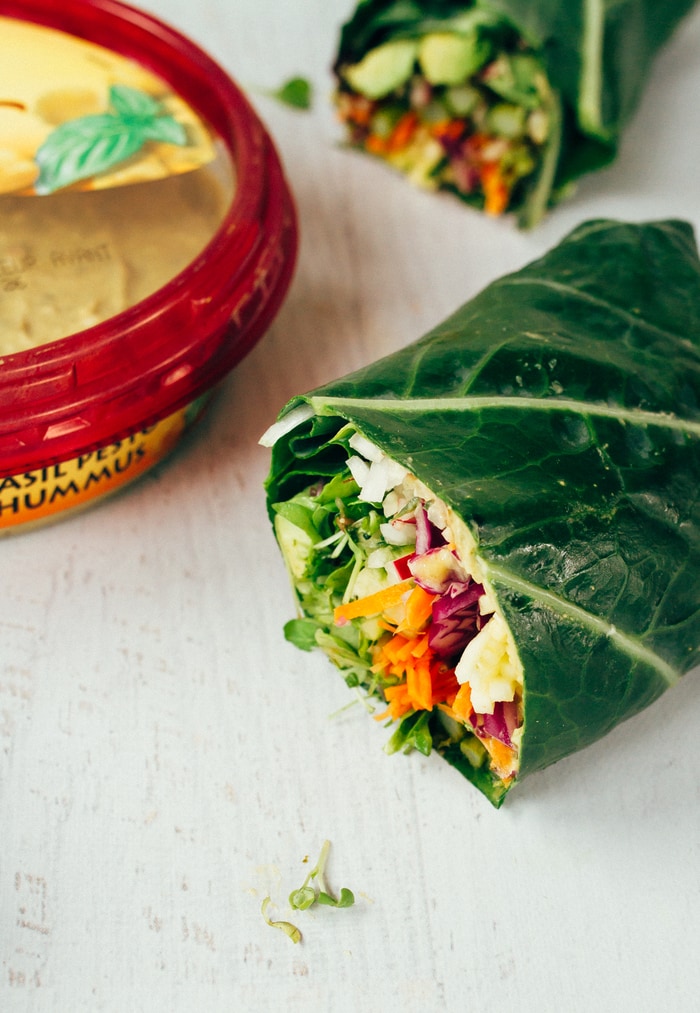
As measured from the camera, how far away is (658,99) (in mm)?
3850

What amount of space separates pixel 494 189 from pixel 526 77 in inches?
12.8

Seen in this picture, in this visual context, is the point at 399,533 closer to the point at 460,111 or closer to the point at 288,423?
the point at 288,423

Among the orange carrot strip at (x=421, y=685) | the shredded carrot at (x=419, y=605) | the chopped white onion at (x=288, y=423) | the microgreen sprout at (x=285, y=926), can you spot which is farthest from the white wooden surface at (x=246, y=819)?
the chopped white onion at (x=288, y=423)

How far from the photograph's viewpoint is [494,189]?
11.0 ft

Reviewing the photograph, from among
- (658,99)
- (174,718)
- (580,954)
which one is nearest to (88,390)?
(174,718)

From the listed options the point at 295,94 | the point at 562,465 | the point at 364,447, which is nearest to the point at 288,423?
the point at 364,447

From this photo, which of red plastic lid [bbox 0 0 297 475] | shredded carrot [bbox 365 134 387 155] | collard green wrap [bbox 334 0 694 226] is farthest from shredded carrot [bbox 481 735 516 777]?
shredded carrot [bbox 365 134 387 155]

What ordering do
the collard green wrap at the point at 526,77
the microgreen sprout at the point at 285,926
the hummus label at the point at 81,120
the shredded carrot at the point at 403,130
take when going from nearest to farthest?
1. the microgreen sprout at the point at 285,926
2. the hummus label at the point at 81,120
3. the collard green wrap at the point at 526,77
4. the shredded carrot at the point at 403,130

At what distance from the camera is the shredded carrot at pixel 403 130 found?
3.45m

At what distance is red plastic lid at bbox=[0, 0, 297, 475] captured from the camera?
2.20 meters

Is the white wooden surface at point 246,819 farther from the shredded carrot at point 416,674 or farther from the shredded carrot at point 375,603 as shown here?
the shredded carrot at point 375,603

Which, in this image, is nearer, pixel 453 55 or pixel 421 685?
pixel 421 685

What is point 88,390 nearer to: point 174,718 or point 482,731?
point 174,718

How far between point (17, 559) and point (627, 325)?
4.85 ft
